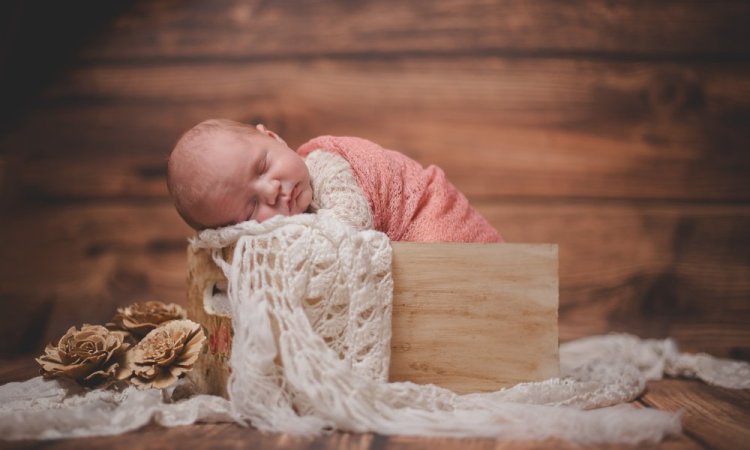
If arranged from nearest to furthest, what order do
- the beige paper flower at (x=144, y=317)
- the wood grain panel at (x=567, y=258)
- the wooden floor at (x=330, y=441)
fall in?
1. the wooden floor at (x=330, y=441)
2. the beige paper flower at (x=144, y=317)
3. the wood grain panel at (x=567, y=258)

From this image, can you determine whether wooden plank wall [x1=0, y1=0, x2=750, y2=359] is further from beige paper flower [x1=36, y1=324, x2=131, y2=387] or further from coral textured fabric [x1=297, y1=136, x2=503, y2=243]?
beige paper flower [x1=36, y1=324, x2=131, y2=387]

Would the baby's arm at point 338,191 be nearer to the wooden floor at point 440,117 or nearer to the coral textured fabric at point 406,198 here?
the coral textured fabric at point 406,198

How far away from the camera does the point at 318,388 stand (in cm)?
90

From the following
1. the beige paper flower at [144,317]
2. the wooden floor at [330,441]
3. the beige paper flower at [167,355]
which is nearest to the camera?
the wooden floor at [330,441]

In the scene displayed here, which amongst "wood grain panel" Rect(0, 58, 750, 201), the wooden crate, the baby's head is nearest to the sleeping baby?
the baby's head

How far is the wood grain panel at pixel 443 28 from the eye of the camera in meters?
1.82

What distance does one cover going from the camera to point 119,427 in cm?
90

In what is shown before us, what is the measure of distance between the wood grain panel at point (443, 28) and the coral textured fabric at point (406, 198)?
644mm

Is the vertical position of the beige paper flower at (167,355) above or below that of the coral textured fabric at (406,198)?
below

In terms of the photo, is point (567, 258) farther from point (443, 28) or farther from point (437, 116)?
point (443, 28)

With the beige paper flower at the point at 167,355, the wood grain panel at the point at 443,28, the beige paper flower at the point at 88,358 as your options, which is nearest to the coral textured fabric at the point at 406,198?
the beige paper flower at the point at 167,355

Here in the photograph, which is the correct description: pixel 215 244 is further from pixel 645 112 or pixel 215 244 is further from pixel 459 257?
pixel 645 112

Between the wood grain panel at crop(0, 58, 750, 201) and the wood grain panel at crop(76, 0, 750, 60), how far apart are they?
1.8 inches

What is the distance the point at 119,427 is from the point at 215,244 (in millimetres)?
296
